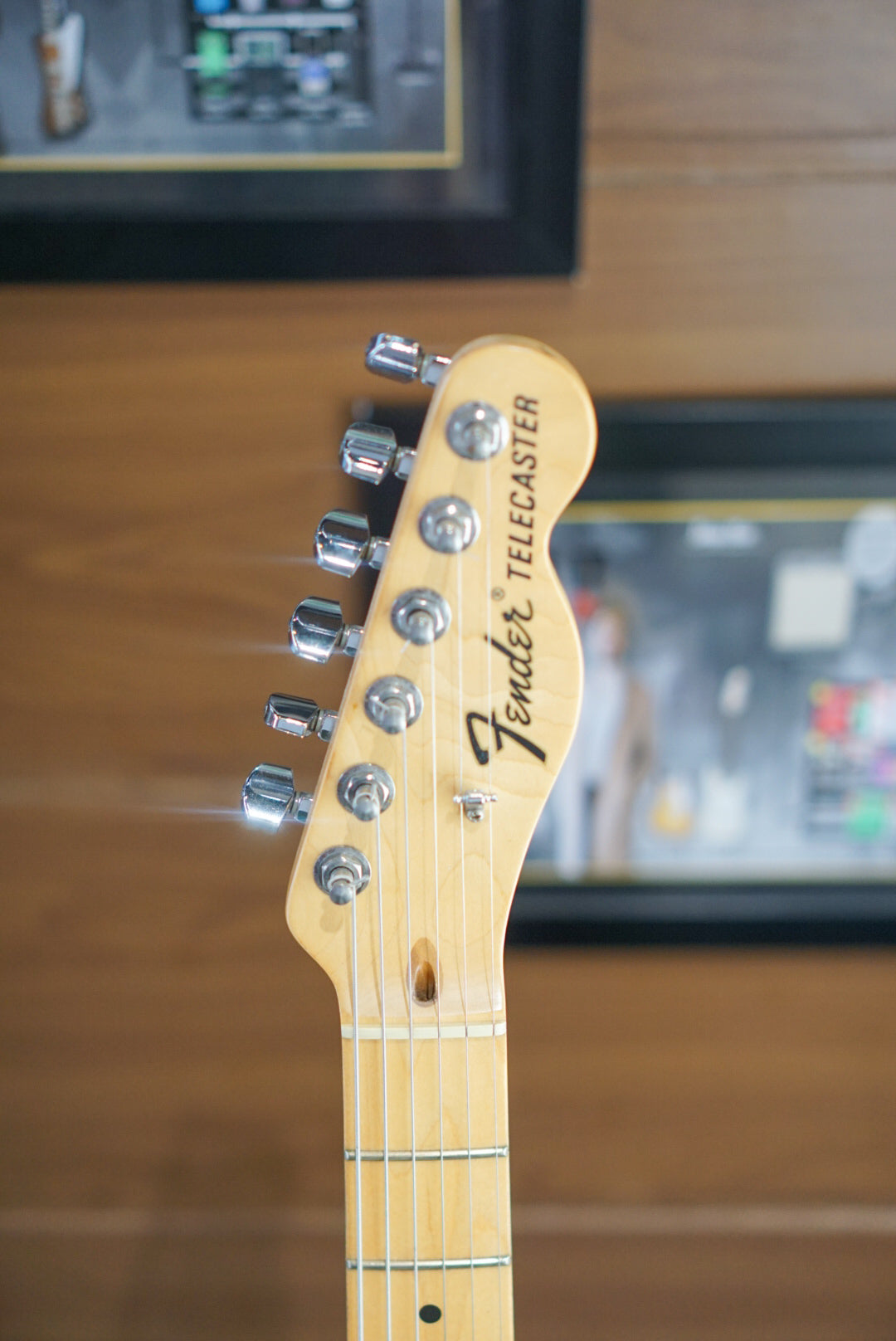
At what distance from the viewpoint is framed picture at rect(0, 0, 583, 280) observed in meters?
0.91

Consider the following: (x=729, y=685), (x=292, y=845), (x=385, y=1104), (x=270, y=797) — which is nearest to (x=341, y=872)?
(x=270, y=797)

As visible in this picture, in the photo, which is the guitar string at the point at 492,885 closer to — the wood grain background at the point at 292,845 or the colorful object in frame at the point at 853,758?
the wood grain background at the point at 292,845

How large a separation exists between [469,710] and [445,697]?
0.7 inches

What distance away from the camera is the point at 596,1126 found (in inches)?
46.6

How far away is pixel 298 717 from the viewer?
623mm

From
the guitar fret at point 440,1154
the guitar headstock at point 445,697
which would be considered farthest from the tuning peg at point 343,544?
the guitar fret at point 440,1154

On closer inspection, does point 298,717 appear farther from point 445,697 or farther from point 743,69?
point 743,69

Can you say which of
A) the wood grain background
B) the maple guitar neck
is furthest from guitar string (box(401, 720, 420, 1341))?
the wood grain background

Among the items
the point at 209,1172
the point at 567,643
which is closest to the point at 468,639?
the point at 567,643

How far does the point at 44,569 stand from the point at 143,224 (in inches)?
14.2

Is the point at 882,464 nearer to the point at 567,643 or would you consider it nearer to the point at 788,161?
the point at 788,161

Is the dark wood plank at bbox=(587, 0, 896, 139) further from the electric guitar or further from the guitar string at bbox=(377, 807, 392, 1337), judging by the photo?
the guitar string at bbox=(377, 807, 392, 1337)

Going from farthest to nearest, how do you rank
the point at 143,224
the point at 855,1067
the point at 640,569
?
1. the point at 855,1067
2. the point at 640,569
3. the point at 143,224

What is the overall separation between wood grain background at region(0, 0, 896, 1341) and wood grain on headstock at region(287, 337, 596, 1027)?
0.42m
